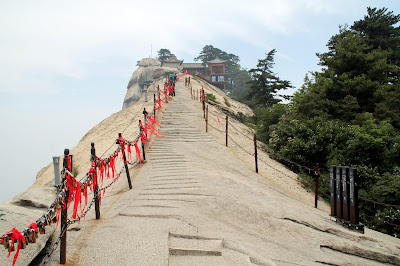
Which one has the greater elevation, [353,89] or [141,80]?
[141,80]

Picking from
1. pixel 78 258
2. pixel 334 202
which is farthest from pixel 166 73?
pixel 78 258

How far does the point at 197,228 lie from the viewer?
553 cm

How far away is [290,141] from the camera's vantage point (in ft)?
50.1

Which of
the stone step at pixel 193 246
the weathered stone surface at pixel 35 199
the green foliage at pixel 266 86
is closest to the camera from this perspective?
the stone step at pixel 193 246

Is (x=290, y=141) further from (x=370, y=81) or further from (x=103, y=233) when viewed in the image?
(x=103, y=233)

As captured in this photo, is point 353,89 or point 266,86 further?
point 266,86

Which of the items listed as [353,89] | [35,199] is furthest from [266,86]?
[35,199]

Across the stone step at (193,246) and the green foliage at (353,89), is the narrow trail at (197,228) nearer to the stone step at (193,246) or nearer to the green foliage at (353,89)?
the stone step at (193,246)

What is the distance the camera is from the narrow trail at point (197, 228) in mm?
4582

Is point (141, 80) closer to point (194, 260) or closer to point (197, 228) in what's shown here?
point (197, 228)

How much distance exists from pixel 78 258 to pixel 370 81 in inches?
724

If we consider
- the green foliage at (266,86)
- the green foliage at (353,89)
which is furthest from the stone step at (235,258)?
the green foliage at (266,86)

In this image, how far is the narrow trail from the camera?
15.0ft

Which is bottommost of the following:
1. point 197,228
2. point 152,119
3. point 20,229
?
point 197,228
